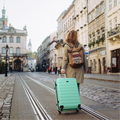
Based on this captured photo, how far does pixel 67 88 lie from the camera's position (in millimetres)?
4566

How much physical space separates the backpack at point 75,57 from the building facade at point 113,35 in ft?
67.5

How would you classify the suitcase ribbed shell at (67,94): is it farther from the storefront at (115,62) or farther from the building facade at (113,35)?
the storefront at (115,62)

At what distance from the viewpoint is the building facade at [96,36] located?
30.6m

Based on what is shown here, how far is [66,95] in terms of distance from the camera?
453 centimetres

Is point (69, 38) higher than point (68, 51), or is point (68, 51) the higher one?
point (69, 38)

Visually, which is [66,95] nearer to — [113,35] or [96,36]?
[113,35]

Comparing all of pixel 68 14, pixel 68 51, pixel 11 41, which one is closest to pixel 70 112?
pixel 68 51

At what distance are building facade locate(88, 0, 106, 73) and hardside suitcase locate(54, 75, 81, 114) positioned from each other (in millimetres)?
25425

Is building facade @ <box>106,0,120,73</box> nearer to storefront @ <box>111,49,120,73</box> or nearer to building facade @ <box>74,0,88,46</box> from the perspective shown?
storefront @ <box>111,49,120,73</box>

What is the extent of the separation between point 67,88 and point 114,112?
1.31m

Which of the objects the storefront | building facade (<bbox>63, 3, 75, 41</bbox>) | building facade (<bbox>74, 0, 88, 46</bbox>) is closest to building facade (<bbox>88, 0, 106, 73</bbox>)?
building facade (<bbox>74, 0, 88, 46</bbox>)

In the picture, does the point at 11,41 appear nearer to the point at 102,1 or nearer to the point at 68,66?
the point at 102,1

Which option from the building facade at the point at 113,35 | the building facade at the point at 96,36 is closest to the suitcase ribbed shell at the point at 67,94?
the building facade at the point at 113,35

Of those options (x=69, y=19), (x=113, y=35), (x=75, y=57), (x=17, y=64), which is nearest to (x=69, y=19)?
(x=69, y=19)
